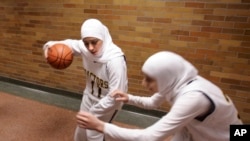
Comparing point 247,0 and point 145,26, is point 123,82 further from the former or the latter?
point 247,0

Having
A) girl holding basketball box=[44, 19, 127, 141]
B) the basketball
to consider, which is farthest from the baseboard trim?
the basketball

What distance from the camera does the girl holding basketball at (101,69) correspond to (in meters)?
2.02

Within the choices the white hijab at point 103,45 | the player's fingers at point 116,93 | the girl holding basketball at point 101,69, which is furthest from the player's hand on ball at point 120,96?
the white hijab at point 103,45

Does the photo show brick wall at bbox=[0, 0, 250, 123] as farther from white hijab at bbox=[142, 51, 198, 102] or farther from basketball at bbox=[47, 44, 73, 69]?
white hijab at bbox=[142, 51, 198, 102]

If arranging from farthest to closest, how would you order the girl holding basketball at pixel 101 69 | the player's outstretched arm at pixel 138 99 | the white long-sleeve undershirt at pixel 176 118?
the girl holding basketball at pixel 101 69, the player's outstretched arm at pixel 138 99, the white long-sleeve undershirt at pixel 176 118

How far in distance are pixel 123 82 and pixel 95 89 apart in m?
0.38

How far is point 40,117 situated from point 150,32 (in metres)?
1.90

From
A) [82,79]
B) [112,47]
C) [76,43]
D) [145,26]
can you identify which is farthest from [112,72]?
[82,79]

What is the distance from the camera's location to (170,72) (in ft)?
4.39

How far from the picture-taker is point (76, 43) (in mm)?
2463

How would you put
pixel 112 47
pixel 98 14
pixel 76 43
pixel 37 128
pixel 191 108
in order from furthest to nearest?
1. pixel 98 14
2. pixel 37 128
3. pixel 76 43
4. pixel 112 47
5. pixel 191 108

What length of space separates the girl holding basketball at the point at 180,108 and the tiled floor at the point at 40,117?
1740 millimetres

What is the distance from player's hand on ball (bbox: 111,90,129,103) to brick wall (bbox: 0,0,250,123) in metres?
A: 1.43

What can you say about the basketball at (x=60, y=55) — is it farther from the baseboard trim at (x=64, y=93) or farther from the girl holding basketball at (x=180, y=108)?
the baseboard trim at (x=64, y=93)
